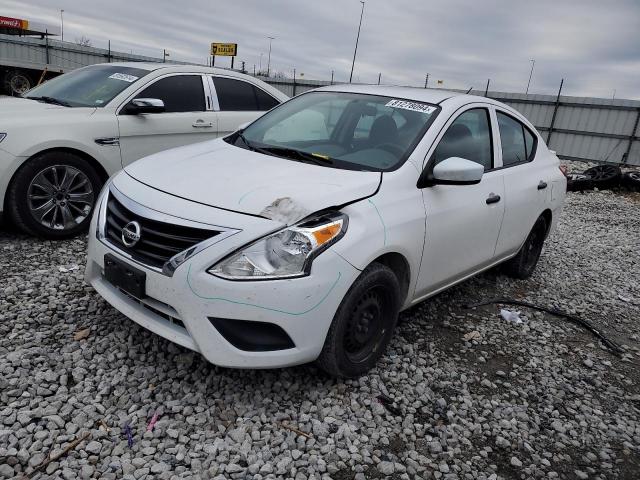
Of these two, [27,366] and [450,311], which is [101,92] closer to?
[27,366]

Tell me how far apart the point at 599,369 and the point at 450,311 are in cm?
113

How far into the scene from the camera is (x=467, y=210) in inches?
134

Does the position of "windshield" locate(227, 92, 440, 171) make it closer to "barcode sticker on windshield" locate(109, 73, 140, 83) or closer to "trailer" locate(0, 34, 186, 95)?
"barcode sticker on windshield" locate(109, 73, 140, 83)

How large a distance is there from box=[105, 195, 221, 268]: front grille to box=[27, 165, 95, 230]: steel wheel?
212 centimetres

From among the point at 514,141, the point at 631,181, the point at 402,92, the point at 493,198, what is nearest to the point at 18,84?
the point at 402,92

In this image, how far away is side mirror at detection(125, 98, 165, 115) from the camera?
4.81 meters

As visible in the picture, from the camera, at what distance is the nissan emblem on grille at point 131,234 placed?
8.38 feet

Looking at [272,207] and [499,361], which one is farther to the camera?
[499,361]

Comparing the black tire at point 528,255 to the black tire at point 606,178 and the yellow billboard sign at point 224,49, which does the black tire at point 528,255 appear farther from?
the yellow billboard sign at point 224,49

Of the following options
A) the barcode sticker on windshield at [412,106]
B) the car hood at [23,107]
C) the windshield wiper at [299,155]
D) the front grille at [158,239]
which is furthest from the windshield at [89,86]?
the barcode sticker on windshield at [412,106]

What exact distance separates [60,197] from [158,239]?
2.53m

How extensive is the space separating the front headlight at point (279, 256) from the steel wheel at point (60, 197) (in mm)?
2834

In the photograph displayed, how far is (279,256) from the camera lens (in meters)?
2.38

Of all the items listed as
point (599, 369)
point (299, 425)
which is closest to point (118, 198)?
point (299, 425)
